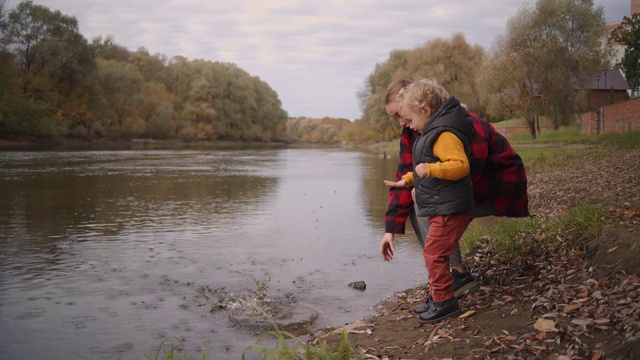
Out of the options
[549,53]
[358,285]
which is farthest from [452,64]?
[358,285]

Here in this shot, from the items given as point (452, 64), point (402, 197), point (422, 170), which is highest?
point (452, 64)

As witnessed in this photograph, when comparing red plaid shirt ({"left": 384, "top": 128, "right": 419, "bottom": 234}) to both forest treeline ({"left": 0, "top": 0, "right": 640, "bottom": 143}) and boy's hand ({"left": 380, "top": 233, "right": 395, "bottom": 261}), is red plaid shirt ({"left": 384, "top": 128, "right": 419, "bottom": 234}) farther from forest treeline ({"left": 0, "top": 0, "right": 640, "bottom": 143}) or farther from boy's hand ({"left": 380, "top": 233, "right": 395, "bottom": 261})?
forest treeline ({"left": 0, "top": 0, "right": 640, "bottom": 143})

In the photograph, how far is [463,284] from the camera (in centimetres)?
521

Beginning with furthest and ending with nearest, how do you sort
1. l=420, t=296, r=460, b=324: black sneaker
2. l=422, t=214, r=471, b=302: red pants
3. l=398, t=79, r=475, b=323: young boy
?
l=420, t=296, r=460, b=324: black sneaker < l=422, t=214, r=471, b=302: red pants < l=398, t=79, r=475, b=323: young boy

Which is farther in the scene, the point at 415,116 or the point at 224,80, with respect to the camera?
the point at 224,80

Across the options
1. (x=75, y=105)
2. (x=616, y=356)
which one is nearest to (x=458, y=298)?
(x=616, y=356)

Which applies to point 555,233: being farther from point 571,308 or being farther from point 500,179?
point 571,308

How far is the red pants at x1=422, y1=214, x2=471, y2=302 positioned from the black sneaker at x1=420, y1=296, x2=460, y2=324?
6.8 inches

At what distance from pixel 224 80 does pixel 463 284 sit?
85710 millimetres

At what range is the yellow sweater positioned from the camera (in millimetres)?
4188

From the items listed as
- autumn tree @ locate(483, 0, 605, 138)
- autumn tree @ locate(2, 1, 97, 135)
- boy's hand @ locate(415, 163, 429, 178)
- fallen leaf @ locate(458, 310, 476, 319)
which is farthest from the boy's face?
autumn tree @ locate(2, 1, 97, 135)

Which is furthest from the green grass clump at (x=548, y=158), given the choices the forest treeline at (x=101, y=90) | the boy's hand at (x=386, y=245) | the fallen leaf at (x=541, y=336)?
the forest treeline at (x=101, y=90)

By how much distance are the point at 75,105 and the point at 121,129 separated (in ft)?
30.6

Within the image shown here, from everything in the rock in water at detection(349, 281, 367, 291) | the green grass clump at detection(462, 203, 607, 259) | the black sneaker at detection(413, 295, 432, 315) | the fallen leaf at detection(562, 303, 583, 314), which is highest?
the green grass clump at detection(462, 203, 607, 259)
